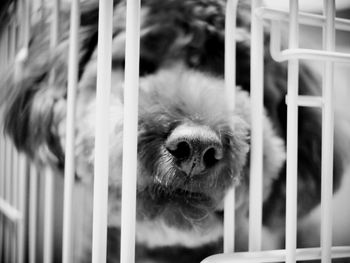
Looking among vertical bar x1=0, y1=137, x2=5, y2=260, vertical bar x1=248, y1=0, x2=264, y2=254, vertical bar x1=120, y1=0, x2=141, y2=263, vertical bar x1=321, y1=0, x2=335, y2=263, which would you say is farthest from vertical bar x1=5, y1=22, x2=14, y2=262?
vertical bar x1=321, y1=0, x2=335, y2=263

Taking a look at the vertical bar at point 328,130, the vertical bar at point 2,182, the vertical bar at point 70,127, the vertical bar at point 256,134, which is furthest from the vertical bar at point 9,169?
the vertical bar at point 328,130

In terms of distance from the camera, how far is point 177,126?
708mm

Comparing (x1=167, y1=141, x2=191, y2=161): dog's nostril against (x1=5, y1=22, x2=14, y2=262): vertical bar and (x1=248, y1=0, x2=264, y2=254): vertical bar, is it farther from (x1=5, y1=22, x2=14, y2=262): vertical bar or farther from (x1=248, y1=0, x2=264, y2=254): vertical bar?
(x1=5, y1=22, x2=14, y2=262): vertical bar

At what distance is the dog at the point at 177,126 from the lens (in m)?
0.71

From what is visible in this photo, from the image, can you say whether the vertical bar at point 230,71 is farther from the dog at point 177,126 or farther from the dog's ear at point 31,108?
the dog's ear at point 31,108

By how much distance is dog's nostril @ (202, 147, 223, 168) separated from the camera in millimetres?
684

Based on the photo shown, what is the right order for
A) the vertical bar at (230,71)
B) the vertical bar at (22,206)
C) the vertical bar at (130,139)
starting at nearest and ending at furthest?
the vertical bar at (130,139) → the vertical bar at (230,71) → the vertical bar at (22,206)

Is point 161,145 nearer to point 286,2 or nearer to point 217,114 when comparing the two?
point 217,114

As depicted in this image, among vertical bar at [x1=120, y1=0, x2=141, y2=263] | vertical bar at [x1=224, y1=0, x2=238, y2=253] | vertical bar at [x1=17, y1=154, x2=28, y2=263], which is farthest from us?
vertical bar at [x1=17, y1=154, x2=28, y2=263]

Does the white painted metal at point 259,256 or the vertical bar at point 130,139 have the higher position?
the vertical bar at point 130,139

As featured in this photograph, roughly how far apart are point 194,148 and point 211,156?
0.16ft

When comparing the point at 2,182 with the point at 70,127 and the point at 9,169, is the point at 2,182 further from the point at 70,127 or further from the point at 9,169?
the point at 70,127

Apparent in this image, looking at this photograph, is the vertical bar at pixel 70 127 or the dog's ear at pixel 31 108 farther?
Result: the dog's ear at pixel 31 108

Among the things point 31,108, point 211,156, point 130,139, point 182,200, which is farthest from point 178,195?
point 31,108
